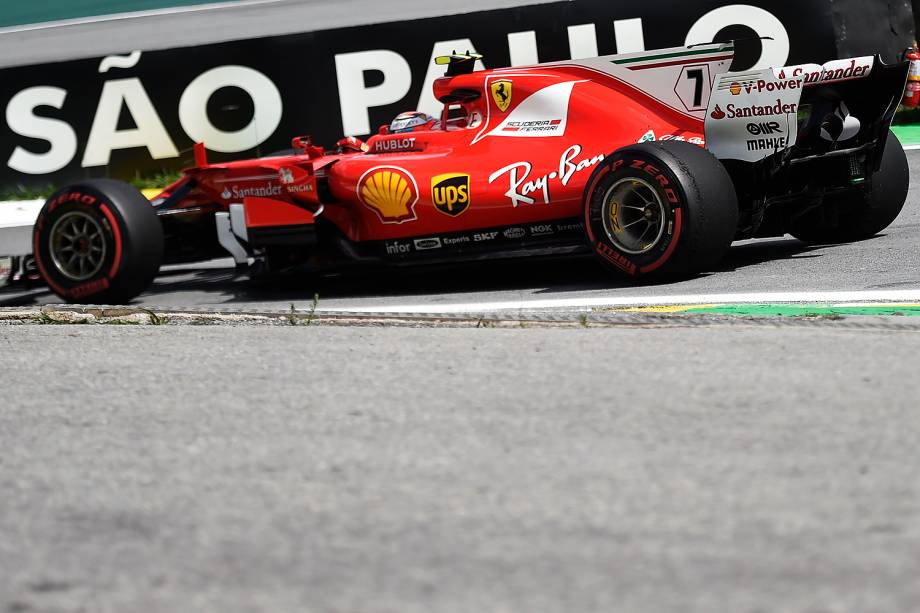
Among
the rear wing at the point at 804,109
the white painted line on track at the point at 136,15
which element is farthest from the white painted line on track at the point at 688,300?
the white painted line on track at the point at 136,15

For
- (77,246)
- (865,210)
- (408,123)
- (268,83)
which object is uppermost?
(268,83)

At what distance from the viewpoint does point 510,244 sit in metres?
6.94

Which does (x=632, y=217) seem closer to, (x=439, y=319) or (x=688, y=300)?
(x=688, y=300)

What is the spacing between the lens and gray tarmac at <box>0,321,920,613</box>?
7.64 feet

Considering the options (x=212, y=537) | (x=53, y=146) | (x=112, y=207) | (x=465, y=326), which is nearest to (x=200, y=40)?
(x=53, y=146)

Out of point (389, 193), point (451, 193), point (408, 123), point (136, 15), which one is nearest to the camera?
point (451, 193)

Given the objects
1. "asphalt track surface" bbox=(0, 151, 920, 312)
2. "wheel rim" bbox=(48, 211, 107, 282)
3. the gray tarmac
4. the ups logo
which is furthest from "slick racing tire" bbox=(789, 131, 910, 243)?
"wheel rim" bbox=(48, 211, 107, 282)

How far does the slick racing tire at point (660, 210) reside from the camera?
616 centimetres

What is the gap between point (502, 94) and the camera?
23.4ft

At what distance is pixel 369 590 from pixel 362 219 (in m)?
5.26

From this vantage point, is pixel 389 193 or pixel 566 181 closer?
pixel 566 181

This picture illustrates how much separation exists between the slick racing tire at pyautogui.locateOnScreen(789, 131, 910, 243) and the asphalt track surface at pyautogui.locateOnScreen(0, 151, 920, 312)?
0.37ft

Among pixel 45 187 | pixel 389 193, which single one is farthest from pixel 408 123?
pixel 45 187

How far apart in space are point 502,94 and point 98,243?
2.81m
